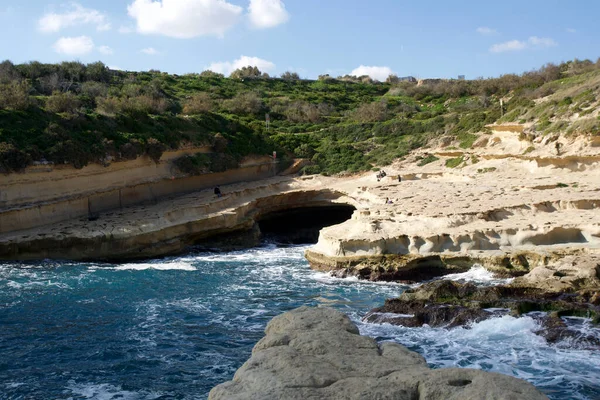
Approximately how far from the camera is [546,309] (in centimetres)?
1379

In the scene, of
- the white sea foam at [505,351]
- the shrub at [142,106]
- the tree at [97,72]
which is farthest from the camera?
the tree at [97,72]

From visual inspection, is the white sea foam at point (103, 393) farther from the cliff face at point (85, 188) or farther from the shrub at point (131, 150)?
the shrub at point (131, 150)

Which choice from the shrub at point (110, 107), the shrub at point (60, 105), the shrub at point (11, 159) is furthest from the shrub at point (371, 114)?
the shrub at point (11, 159)

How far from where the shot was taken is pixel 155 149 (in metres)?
27.2

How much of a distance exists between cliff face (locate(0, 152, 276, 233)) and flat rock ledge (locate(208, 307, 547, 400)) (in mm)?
15922

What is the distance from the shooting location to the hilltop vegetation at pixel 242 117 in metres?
24.6

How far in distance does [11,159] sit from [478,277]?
16.4 metres

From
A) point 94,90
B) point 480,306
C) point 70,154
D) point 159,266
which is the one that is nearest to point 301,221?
point 159,266

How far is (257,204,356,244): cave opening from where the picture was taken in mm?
27922

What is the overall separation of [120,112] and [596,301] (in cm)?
2273

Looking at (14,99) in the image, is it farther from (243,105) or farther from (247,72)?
(247,72)

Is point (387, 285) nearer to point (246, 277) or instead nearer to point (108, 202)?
point (246, 277)

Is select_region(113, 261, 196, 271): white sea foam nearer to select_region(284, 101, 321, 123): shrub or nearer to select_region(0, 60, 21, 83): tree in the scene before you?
select_region(0, 60, 21, 83): tree

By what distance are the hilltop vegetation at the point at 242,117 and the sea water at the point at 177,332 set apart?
273 inches
